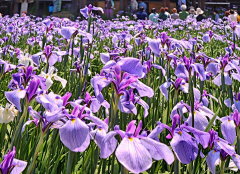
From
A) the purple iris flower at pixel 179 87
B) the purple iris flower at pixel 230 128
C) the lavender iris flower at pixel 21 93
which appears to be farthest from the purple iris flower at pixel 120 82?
the purple iris flower at pixel 179 87

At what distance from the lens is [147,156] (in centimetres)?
60

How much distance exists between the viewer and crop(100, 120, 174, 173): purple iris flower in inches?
23.0

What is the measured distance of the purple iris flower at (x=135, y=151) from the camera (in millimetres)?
583

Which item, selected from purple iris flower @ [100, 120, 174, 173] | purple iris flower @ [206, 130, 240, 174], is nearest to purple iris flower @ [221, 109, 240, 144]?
purple iris flower @ [206, 130, 240, 174]

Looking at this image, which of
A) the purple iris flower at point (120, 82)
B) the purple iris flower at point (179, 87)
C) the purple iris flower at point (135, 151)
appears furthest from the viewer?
the purple iris flower at point (179, 87)

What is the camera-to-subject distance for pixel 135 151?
0.61 meters

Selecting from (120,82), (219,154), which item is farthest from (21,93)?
(219,154)

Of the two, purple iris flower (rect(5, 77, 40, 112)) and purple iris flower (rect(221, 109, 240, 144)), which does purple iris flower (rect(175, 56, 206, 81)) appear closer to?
purple iris flower (rect(221, 109, 240, 144))

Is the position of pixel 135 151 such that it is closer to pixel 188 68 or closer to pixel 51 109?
pixel 51 109

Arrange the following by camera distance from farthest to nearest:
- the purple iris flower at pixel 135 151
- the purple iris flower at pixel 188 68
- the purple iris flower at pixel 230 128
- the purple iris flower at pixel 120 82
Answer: the purple iris flower at pixel 188 68 → the purple iris flower at pixel 230 128 → the purple iris flower at pixel 120 82 → the purple iris flower at pixel 135 151

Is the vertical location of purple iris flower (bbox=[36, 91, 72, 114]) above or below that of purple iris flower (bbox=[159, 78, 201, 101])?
above

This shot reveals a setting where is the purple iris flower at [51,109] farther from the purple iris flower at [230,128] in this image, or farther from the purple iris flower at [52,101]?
the purple iris flower at [230,128]

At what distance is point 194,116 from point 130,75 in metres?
0.38

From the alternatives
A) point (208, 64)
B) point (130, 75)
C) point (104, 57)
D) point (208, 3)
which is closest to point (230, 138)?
point (130, 75)
